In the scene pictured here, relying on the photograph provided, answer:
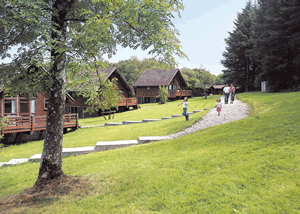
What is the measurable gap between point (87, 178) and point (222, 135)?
5.54m

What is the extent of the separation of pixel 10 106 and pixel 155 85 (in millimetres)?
28095

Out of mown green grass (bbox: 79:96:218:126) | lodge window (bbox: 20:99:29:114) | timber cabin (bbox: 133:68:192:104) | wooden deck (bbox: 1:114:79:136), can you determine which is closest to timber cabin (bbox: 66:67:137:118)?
mown green grass (bbox: 79:96:218:126)

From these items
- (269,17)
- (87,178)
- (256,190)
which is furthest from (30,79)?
(269,17)

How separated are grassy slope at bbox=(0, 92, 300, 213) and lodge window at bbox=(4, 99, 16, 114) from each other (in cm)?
1423

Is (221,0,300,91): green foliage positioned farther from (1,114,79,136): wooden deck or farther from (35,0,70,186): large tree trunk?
(1,114,79,136): wooden deck

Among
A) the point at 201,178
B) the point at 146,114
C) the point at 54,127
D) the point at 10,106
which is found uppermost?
the point at 10,106

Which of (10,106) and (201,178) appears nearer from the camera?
(201,178)

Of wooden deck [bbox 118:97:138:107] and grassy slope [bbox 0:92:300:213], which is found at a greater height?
wooden deck [bbox 118:97:138:107]

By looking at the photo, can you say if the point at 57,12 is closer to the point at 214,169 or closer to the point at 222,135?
the point at 214,169

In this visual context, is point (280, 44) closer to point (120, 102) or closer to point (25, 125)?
point (120, 102)

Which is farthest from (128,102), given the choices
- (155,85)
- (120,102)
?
(155,85)

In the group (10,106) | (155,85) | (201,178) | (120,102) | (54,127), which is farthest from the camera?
(155,85)

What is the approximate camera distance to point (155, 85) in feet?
141

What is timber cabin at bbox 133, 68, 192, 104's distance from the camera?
142 feet
